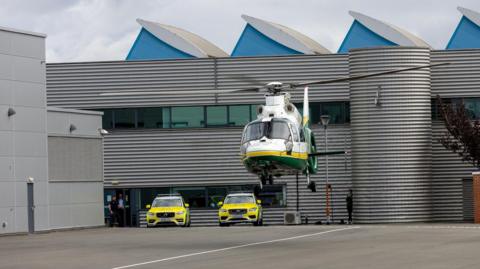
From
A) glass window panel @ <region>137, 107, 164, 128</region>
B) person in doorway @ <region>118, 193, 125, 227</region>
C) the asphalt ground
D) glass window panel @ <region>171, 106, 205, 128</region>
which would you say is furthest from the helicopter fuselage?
glass window panel @ <region>137, 107, 164, 128</region>

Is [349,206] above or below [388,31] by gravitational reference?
below

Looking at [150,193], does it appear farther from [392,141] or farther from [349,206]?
[392,141]

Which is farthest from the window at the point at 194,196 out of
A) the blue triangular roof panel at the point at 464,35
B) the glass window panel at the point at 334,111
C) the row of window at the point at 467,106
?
the blue triangular roof panel at the point at 464,35

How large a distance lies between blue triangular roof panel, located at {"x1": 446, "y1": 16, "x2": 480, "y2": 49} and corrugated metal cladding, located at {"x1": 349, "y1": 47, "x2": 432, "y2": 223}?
1475 cm

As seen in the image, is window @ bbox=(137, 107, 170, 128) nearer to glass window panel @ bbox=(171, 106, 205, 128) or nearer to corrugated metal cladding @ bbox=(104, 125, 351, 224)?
corrugated metal cladding @ bbox=(104, 125, 351, 224)

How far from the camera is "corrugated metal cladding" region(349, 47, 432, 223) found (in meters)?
53.7

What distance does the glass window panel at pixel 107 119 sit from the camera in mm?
57844

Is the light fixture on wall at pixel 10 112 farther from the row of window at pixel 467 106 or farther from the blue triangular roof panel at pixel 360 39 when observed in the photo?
the blue triangular roof panel at pixel 360 39

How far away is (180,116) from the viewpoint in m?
57.8

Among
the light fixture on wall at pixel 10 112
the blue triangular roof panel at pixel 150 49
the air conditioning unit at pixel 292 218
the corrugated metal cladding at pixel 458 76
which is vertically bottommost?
the air conditioning unit at pixel 292 218

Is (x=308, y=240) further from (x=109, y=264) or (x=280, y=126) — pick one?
(x=109, y=264)

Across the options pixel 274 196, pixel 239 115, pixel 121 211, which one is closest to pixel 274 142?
pixel 121 211

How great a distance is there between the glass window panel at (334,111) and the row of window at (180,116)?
0.06 m

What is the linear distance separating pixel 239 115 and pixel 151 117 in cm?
458
